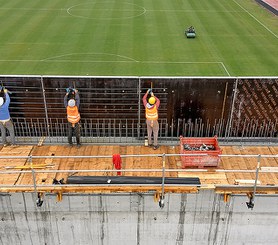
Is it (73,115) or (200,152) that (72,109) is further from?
(200,152)

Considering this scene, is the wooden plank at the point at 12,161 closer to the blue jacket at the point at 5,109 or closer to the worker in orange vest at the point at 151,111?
the blue jacket at the point at 5,109

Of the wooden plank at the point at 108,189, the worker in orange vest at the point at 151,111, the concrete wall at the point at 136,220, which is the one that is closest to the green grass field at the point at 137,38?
the worker in orange vest at the point at 151,111

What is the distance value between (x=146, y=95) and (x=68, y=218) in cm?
493

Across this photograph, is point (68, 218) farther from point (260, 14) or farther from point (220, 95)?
point (260, 14)

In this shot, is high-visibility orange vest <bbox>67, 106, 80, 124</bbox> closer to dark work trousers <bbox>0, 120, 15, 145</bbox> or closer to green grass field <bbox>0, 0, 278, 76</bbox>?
dark work trousers <bbox>0, 120, 15, 145</bbox>

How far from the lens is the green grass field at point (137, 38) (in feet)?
92.3

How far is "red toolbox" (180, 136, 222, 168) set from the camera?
12.3 m

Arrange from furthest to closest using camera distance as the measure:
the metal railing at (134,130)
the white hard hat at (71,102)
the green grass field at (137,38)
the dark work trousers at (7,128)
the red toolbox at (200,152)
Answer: the green grass field at (137,38) → the metal railing at (134,130) → the dark work trousers at (7,128) → the white hard hat at (71,102) → the red toolbox at (200,152)

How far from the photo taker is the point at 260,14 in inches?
1671

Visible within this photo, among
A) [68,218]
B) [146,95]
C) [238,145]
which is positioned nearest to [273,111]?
[238,145]

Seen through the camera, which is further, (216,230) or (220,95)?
(220,95)

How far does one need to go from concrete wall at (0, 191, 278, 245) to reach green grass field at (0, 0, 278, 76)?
16.3 metres

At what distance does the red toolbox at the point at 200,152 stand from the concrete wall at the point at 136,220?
4.89 feet

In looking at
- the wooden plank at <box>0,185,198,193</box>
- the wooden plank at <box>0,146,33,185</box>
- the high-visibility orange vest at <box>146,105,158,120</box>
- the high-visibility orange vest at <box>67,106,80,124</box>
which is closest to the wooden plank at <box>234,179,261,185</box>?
the wooden plank at <box>0,185,198,193</box>
